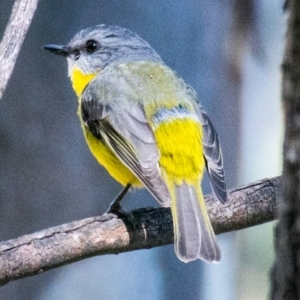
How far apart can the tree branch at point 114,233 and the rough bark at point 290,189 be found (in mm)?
1784

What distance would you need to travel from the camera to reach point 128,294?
516cm

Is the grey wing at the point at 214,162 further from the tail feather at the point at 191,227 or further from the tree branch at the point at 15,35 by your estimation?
the tree branch at the point at 15,35

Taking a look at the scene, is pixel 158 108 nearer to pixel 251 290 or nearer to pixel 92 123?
pixel 92 123

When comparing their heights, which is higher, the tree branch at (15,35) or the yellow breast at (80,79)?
the tree branch at (15,35)

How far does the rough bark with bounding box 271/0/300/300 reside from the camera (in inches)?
36.5

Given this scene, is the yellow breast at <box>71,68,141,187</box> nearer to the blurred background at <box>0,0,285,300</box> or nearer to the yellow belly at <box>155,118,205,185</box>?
the yellow belly at <box>155,118,205,185</box>

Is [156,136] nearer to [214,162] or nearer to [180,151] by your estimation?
[180,151]

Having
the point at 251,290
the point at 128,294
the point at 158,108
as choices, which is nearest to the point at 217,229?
the point at 158,108

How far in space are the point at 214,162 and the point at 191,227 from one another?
472 mm

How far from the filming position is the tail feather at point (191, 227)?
2828 mm

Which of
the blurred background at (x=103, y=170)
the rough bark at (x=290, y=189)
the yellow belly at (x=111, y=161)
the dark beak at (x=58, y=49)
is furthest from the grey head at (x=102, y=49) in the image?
the rough bark at (x=290, y=189)

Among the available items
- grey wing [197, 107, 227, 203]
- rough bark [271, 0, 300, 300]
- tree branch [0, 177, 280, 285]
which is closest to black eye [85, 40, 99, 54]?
grey wing [197, 107, 227, 203]

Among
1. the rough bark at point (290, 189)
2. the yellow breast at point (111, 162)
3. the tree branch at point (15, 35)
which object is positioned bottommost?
the yellow breast at point (111, 162)

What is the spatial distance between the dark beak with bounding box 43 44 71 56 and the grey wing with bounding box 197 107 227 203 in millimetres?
1162
